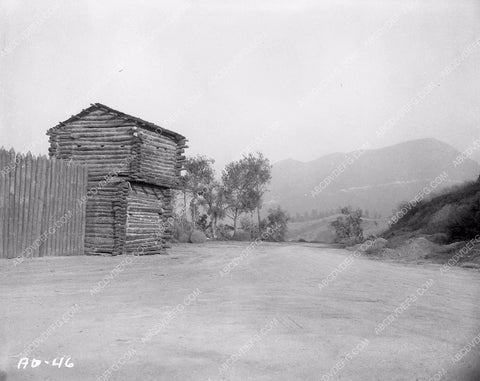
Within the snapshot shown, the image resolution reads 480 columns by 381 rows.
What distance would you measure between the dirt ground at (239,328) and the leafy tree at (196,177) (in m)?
42.0

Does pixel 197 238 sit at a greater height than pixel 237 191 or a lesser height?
lesser

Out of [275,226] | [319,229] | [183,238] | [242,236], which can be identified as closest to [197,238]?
[183,238]

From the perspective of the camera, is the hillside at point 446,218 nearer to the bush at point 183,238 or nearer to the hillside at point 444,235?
the hillside at point 444,235

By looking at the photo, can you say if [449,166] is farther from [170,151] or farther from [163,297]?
[163,297]

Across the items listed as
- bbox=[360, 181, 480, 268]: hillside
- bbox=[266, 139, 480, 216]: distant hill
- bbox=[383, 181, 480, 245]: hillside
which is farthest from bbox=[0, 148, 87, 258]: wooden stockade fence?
bbox=[266, 139, 480, 216]: distant hill

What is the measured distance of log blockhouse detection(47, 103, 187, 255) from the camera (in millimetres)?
16047

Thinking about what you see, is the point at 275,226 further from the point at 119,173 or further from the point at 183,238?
the point at 119,173

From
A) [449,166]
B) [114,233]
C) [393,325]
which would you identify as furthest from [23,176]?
[449,166]

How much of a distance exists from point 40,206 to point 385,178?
151887 millimetres

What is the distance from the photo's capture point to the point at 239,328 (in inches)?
210

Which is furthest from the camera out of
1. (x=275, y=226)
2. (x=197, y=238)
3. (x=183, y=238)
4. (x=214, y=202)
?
(x=275, y=226)

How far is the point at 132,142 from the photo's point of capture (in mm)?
17125

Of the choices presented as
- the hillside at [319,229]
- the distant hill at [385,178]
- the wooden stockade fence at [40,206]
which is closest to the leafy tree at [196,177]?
the hillside at [319,229]

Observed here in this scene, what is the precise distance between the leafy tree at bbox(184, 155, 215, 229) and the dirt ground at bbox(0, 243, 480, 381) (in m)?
42.0
